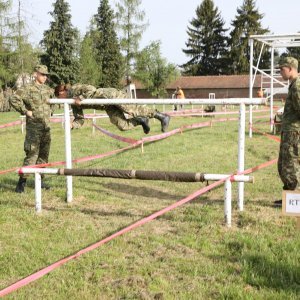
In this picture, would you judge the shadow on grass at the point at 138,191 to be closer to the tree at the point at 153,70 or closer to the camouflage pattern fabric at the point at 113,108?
the camouflage pattern fabric at the point at 113,108

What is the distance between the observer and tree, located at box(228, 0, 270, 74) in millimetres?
67838

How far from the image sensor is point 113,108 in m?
6.16

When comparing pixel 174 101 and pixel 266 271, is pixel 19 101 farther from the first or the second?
pixel 266 271

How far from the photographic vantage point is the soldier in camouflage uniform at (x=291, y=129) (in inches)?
196

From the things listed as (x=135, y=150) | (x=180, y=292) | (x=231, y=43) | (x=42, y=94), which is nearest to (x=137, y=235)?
(x=180, y=292)

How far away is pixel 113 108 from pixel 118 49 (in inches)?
1962

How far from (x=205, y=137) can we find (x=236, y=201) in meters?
7.64

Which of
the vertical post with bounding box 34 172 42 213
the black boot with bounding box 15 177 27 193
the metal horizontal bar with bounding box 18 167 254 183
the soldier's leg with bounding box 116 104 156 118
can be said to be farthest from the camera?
the black boot with bounding box 15 177 27 193

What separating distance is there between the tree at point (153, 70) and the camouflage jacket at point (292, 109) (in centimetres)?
4935

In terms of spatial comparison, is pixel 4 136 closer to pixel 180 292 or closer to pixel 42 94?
pixel 42 94

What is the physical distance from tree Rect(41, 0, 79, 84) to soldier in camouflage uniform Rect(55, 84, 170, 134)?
41.3 metres

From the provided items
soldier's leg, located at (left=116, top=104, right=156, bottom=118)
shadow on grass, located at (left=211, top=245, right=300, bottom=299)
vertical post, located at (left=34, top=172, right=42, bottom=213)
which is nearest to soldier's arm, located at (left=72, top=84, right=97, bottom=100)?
soldier's leg, located at (left=116, top=104, right=156, bottom=118)

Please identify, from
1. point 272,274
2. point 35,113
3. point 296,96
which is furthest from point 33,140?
point 272,274

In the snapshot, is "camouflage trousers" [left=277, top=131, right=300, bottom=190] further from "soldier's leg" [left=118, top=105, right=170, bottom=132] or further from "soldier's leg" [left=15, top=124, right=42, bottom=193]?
"soldier's leg" [left=15, top=124, right=42, bottom=193]
